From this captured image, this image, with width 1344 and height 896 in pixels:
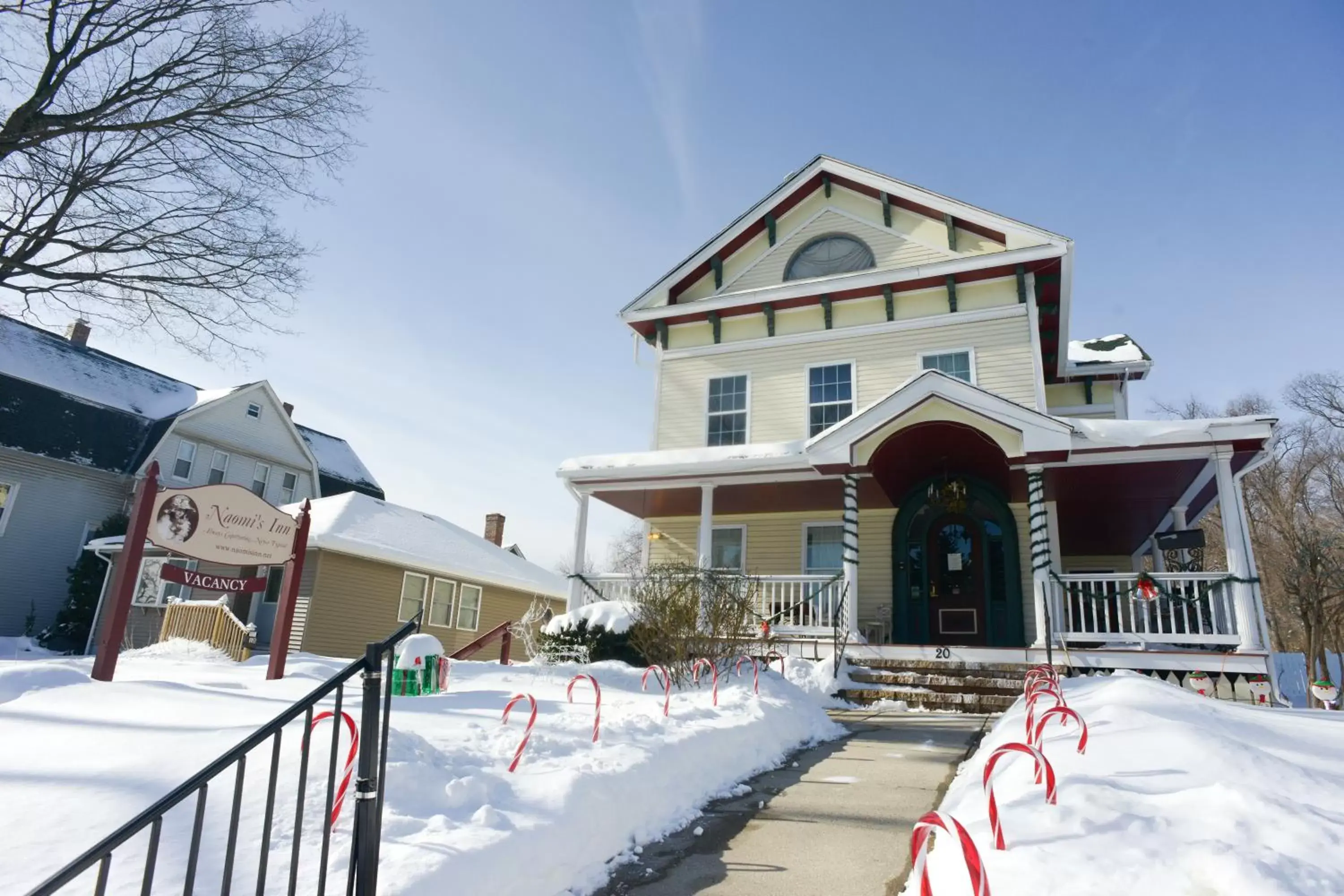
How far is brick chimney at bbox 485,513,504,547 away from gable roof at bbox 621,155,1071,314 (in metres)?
12.2

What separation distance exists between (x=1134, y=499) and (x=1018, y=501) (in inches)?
70.3

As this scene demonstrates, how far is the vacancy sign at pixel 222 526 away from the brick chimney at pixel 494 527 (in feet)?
57.5

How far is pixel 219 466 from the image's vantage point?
23562mm

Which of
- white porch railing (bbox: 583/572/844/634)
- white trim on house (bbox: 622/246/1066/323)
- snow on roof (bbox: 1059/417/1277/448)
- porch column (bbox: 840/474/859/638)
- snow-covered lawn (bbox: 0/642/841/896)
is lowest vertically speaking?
snow-covered lawn (bbox: 0/642/841/896)

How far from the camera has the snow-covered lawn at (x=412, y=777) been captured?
10.1ft

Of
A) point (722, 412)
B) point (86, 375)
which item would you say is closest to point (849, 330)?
point (722, 412)

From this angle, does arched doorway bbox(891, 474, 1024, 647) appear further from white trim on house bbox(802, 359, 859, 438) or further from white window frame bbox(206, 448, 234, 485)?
white window frame bbox(206, 448, 234, 485)

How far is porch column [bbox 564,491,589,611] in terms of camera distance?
13.6 metres

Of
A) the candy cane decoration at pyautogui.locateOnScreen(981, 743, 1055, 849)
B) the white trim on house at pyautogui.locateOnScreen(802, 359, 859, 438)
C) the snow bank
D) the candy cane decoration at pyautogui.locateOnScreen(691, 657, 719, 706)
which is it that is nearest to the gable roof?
the white trim on house at pyautogui.locateOnScreen(802, 359, 859, 438)

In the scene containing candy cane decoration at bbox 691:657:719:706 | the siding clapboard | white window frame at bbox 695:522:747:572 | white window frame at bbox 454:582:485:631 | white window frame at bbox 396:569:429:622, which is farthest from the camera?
white window frame at bbox 454:582:485:631

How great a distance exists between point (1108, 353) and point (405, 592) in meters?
17.7

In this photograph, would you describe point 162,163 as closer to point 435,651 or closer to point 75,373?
point 435,651

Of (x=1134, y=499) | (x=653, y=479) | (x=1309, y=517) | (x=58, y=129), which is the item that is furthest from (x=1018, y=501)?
(x=1309, y=517)

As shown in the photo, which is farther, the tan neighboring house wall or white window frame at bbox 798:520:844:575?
the tan neighboring house wall
